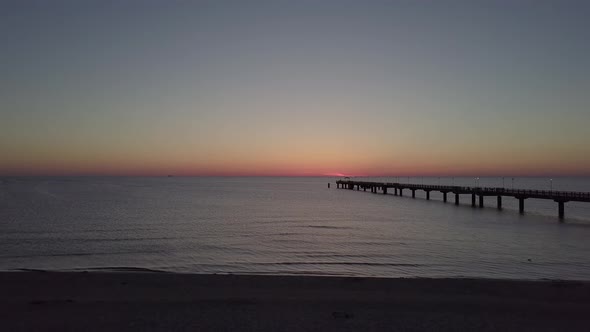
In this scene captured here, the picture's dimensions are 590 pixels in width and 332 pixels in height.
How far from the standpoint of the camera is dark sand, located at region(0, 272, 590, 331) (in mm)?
11094

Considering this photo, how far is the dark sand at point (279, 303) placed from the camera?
36.4 ft

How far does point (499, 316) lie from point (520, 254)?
16.9 m

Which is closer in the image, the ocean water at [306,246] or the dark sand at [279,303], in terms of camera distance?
the dark sand at [279,303]

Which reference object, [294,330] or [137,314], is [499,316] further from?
[137,314]

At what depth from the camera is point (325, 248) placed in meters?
29.1

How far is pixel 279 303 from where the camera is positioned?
1316 cm

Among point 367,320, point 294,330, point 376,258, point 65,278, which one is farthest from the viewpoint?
point 376,258

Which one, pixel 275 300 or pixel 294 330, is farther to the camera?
pixel 275 300

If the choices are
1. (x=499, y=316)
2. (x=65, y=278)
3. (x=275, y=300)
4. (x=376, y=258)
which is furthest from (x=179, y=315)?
(x=376, y=258)

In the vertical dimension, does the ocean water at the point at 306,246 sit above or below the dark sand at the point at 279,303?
below

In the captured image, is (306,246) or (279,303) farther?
(306,246)

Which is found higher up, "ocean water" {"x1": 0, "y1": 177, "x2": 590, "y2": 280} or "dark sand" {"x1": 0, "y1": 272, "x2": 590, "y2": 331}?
"dark sand" {"x1": 0, "y1": 272, "x2": 590, "y2": 331}

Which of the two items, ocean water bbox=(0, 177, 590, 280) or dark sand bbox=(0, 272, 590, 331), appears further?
ocean water bbox=(0, 177, 590, 280)

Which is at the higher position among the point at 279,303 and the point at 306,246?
the point at 279,303
